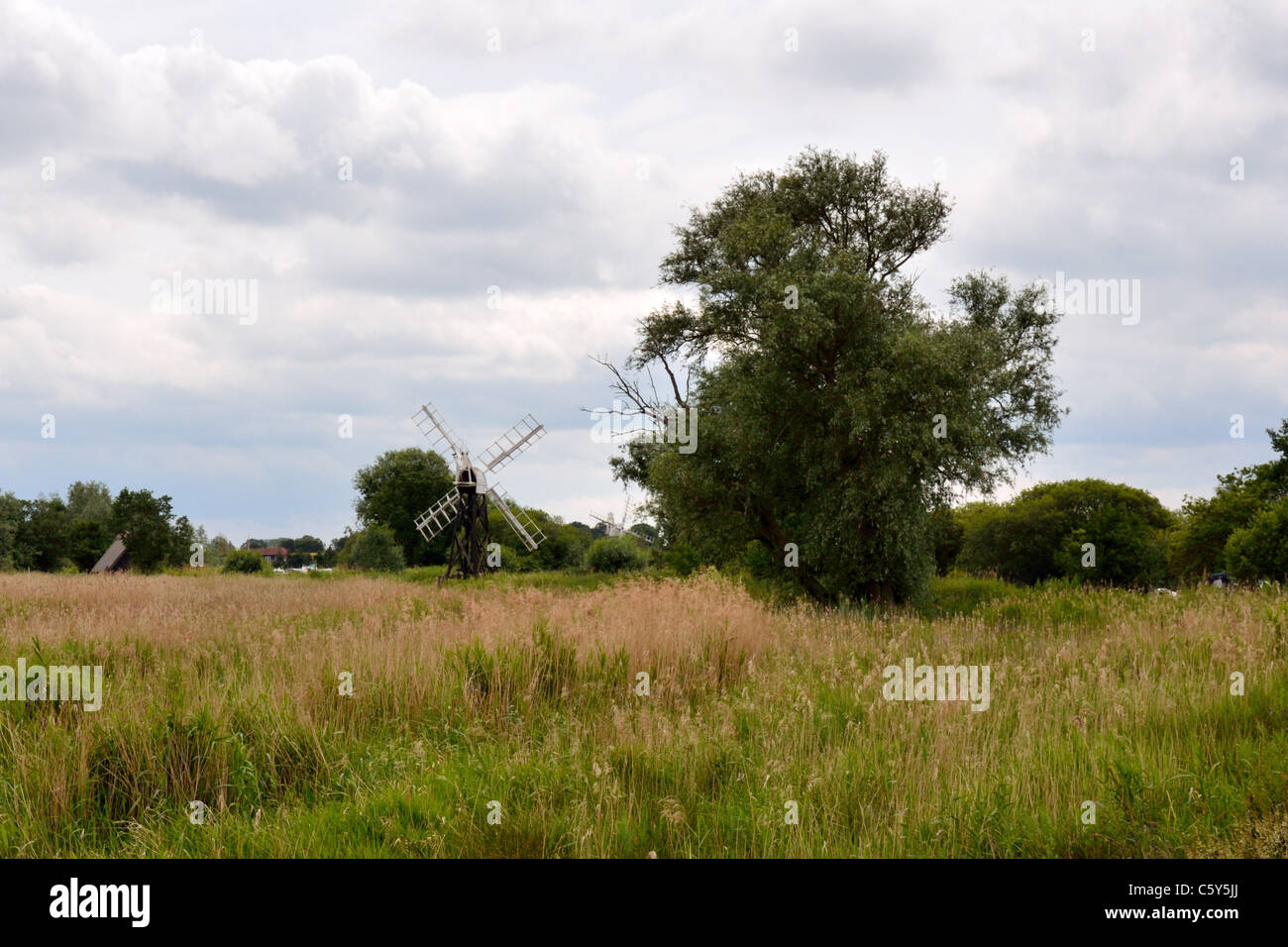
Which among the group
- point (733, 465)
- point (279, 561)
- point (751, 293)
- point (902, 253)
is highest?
point (902, 253)

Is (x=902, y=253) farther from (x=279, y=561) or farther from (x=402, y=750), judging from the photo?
(x=279, y=561)

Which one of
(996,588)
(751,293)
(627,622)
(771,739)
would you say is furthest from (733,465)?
(771,739)

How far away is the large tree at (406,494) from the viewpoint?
71125 millimetres

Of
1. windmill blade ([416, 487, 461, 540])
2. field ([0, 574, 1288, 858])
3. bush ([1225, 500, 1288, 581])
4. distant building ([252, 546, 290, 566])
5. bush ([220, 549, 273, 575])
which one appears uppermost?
windmill blade ([416, 487, 461, 540])

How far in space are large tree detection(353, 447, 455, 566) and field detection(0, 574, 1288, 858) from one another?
192ft

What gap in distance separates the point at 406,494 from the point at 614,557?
36172 millimetres

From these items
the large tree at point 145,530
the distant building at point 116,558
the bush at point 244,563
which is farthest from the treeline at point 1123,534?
the distant building at point 116,558

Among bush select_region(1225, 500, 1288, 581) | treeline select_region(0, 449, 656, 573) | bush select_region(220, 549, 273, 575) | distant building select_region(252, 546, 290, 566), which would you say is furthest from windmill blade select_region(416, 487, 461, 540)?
distant building select_region(252, 546, 290, 566)

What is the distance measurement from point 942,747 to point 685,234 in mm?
32182

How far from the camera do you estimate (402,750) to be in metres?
7.00

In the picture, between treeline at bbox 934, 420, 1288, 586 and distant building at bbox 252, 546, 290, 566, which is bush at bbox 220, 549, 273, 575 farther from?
distant building at bbox 252, 546, 290, 566

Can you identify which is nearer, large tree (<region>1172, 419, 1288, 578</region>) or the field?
the field

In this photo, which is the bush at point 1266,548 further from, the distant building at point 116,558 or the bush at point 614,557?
the distant building at point 116,558

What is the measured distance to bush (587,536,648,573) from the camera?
1763 inches
